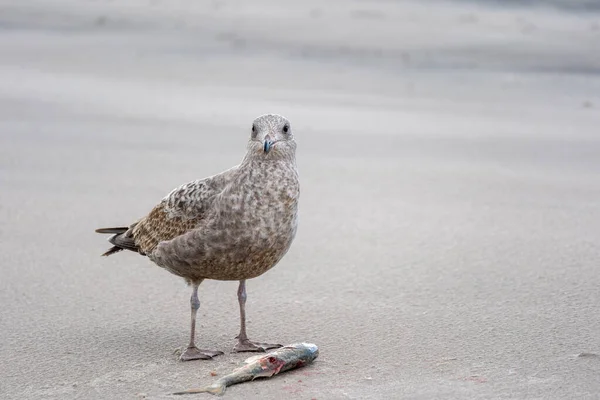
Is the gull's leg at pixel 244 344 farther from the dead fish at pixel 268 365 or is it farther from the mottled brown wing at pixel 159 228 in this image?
the mottled brown wing at pixel 159 228

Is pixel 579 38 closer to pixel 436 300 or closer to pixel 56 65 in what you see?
pixel 56 65

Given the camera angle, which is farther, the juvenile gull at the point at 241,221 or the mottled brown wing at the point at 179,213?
the mottled brown wing at the point at 179,213

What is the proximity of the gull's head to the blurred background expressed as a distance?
0.93m

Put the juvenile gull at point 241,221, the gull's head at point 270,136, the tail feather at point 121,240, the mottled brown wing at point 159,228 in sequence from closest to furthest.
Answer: the juvenile gull at point 241,221, the gull's head at point 270,136, the mottled brown wing at point 159,228, the tail feather at point 121,240

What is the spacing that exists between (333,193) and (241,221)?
3.44m

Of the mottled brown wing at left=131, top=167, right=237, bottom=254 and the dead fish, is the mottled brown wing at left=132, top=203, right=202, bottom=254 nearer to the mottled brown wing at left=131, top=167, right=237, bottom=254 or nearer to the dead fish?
the mottled brown wing at left=131, top=167, right=237, bottom=254

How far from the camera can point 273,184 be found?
15.5 ft

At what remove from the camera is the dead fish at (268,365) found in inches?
170

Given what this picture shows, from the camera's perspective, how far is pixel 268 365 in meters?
4.45

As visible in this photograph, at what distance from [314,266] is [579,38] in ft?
32.2

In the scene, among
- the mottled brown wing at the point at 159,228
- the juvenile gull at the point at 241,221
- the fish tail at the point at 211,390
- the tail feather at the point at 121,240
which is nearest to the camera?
the fish tail at the point at 211,390

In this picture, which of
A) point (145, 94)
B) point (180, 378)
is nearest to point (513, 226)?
point (180, 378)

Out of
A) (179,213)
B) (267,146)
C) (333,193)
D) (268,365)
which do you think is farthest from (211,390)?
(333,193)

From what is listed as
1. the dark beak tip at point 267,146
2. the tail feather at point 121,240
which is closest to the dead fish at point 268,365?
the dark beak tip at point 267,146
